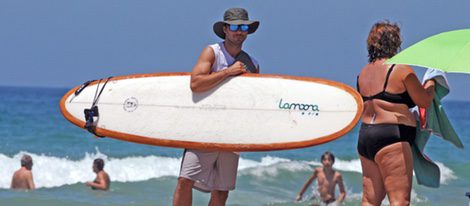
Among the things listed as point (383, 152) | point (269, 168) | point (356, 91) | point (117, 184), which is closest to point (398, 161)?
point (383, 152)

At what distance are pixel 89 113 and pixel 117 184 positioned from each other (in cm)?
947

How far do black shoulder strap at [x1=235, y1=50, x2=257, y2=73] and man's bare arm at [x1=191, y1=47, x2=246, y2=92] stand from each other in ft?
0.20

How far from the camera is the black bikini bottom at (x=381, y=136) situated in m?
6.00

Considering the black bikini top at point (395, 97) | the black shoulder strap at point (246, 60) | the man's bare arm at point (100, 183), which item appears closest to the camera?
the black bikini top at point (395, 97)

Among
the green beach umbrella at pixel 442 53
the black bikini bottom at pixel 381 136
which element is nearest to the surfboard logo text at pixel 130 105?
the black bikini bottom at pixel 381 136

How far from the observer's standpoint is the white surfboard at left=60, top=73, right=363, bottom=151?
251 inches

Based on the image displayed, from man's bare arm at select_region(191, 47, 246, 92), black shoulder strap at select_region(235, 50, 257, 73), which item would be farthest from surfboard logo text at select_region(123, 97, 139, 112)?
black shoulder strap at select_region(235, 50, 257, 73)

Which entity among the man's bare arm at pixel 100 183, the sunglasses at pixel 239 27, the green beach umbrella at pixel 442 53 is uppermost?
the sunglasses at pixel 239 27

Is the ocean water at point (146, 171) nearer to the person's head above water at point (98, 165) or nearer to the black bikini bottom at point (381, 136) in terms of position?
the person's head above water at point (98, 165)

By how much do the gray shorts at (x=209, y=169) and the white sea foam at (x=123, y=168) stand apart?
9718 millimetres

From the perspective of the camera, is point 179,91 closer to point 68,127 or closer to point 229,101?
point 229,101

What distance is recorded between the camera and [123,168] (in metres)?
20.0

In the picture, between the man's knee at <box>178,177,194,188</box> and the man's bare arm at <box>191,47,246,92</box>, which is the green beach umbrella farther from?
the man's knee at <box>178,177,194,188</box>

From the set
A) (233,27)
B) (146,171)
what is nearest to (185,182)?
(233,27)
